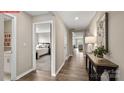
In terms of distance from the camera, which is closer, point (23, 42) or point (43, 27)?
point (23, 42)

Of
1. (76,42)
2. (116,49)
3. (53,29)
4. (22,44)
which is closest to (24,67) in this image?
(22,44)

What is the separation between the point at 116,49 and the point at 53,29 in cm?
206

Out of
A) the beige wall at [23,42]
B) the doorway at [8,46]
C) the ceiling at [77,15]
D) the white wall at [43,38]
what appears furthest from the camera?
the white wall at [43,38]

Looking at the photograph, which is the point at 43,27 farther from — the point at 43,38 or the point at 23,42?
the point at 23,42

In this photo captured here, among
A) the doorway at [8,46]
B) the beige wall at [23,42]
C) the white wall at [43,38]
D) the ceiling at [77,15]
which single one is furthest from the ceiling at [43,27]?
the beige wall at [23,42]

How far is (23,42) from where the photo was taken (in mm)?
3381

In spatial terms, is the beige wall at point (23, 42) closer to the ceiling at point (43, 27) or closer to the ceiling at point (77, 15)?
the ceiling at point (77, 15)

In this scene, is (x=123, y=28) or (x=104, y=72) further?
(x=104, y=72)

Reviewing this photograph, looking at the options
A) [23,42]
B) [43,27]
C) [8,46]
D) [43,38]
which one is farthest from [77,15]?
[43,38]

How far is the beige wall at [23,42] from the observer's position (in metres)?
3.09
